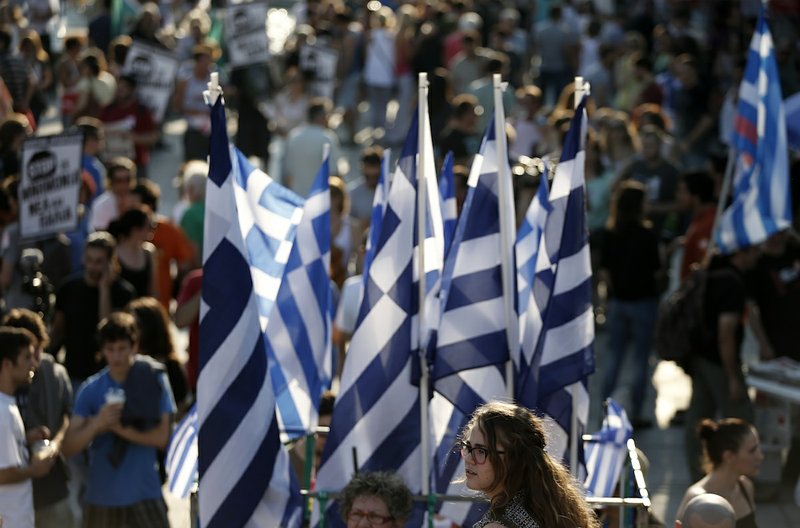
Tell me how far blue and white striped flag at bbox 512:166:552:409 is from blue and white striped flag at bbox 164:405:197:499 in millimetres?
1461

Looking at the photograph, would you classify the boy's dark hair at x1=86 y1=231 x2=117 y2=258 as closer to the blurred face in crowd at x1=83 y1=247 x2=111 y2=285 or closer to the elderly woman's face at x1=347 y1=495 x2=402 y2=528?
the blurred face in crowd at x1=83 y1=247 x2=111 y2=285

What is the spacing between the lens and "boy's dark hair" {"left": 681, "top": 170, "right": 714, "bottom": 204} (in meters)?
12.0

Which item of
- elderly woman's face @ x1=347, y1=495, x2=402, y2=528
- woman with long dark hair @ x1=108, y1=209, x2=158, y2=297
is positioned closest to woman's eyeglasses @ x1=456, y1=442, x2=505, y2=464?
elderly woman's face @ x1=347, y1=495, x2=402, y2=528

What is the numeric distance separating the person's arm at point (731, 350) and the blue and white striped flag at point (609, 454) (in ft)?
7.81

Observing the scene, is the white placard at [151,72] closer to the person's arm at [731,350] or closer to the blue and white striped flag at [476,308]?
the person's arm at [731,350]

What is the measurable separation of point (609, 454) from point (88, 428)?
2402 mm

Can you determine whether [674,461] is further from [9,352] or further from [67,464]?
[9,352]

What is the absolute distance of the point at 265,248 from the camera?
305 inches

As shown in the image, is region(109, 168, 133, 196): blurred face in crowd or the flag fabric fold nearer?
the flag fabric fold

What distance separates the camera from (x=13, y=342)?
7113mm

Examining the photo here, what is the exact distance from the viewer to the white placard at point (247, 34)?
17516mm

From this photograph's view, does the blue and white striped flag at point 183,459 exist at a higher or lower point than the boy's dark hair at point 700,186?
lower

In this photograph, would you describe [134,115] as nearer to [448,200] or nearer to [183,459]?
[448,200]

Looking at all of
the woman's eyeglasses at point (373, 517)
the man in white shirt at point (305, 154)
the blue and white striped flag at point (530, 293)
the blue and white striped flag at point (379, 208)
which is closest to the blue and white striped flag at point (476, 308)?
the blue and white striped flag at point (530, 293)
